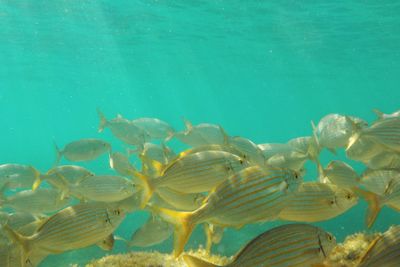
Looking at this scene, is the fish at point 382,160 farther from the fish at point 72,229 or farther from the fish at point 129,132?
the fish at point 129,132

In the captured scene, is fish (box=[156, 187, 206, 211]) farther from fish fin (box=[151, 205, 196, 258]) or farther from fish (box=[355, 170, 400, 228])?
fish (box=[355, 170, 400, 228])

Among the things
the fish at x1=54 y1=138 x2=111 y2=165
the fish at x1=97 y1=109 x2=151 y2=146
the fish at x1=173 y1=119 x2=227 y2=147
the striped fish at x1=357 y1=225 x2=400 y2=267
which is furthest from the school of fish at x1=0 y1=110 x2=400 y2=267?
the fish at x1=97 y1=109 x2=151 y2=146

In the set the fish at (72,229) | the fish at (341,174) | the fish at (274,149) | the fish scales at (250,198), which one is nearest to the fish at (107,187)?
the fish at (72,229)

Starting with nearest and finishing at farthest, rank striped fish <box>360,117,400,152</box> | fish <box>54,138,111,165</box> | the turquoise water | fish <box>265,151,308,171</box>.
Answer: striped fish <box>360,117,400,152</box>
fish <box>265,151,308,171</box>
fish <box>54,138,111,165</box>
the turquoise water

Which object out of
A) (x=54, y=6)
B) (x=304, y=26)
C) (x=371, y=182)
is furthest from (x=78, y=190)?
(x=304, y=26)

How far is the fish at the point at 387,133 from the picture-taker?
3.85 m

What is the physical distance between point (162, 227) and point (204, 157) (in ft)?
6.53

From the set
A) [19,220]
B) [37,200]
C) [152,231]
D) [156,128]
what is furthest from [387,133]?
[156,128]

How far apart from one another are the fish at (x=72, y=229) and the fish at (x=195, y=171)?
0.40 meters

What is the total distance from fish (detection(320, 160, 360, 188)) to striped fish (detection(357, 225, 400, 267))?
1725mm

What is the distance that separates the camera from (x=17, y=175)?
6250mm

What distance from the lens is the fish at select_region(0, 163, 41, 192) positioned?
20.4ft

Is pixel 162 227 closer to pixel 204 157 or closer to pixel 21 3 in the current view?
pixel 204 157

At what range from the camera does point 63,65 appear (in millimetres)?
40156
